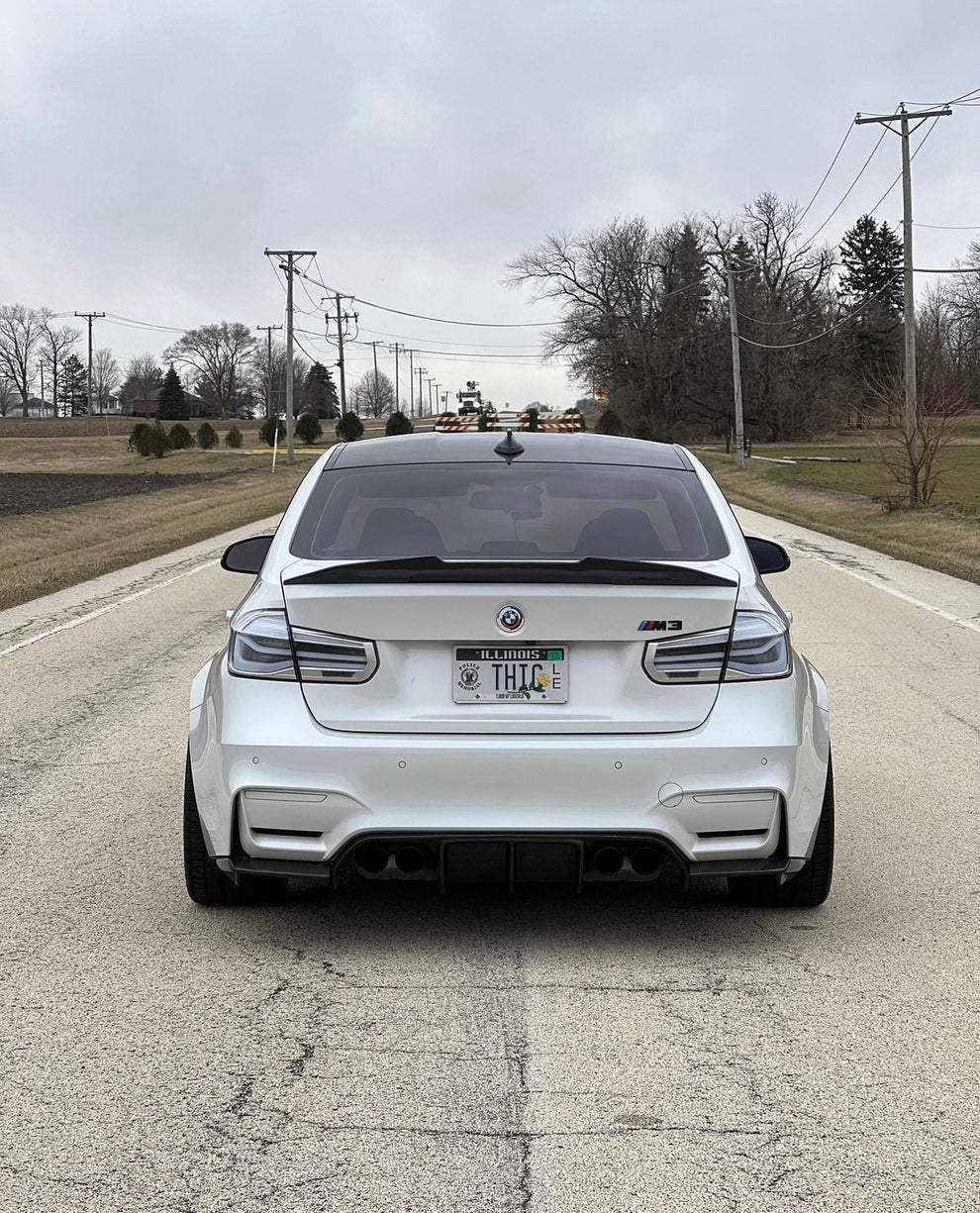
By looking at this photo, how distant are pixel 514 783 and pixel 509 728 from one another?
6.5 inches

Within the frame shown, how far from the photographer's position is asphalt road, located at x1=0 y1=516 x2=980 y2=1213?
316 centimetres

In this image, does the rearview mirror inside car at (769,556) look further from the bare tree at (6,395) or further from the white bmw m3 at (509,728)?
the bare tree at (6,395)

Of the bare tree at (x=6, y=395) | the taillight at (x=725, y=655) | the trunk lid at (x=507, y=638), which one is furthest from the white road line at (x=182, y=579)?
the bare tree at (x=6, y=395)

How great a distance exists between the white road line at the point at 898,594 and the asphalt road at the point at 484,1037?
709 centimetres

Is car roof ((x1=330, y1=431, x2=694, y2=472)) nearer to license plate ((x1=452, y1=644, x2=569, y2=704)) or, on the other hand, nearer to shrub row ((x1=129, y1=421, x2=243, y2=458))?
license plate ((x1=452, y1=644, x2=569, y2=704))

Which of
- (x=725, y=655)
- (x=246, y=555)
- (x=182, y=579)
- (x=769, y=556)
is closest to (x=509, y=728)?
(x=725, y=655)

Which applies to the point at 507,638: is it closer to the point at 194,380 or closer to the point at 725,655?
the point at 725,655

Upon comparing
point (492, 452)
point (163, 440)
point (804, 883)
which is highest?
point (163, 440)

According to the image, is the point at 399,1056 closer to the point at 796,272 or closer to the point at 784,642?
the point at 784,642

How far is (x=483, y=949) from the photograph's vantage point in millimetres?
4684

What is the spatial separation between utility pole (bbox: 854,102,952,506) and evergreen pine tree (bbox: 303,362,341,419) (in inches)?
5276

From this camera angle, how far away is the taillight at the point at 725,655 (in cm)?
446

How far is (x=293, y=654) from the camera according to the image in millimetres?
4523

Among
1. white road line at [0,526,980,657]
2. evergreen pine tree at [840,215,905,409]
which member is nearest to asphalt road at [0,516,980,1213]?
white road line at [0,526,980,657]
